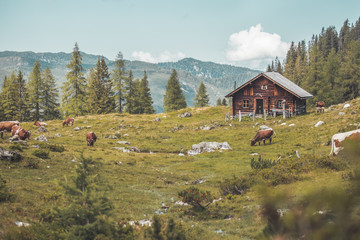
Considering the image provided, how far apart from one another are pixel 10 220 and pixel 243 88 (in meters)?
44.7

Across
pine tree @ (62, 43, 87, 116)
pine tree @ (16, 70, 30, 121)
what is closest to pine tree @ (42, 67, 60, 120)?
pine tree @ (16, 70, 30, 121)

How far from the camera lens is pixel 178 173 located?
19578 millimetres

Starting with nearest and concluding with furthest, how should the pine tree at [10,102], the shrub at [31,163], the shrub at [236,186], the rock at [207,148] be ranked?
the shrub at [236,186], the shrub at [31,163], the rock at [207,148], the pine tree at [10,102]

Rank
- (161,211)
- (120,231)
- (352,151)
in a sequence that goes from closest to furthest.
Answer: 1. (352,151)
2. (120,231)
3. (161,211)

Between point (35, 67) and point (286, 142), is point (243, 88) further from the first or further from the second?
point (35, 67)

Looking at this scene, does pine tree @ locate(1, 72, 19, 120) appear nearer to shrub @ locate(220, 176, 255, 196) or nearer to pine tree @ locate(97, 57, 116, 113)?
pine tree @ locate(97, 57, 116, 113)

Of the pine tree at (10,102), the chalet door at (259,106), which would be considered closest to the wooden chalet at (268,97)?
the chalet door at (259,106)

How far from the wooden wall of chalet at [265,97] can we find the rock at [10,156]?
3961 centimetres

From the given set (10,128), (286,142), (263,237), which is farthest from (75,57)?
(263,237)

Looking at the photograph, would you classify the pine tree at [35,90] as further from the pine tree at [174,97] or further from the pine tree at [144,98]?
the pine tree at [174,97]

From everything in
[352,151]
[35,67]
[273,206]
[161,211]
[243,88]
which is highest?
[35,67]

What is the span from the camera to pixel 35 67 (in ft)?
221

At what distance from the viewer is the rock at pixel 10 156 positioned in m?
14.9

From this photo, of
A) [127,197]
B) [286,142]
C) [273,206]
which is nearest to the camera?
[273,206]
